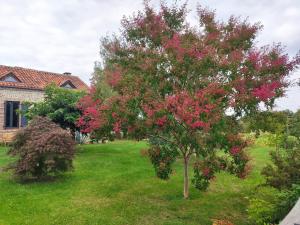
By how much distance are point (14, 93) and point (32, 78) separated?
2.87 metres

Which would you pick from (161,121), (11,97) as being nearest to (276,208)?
(161,121)

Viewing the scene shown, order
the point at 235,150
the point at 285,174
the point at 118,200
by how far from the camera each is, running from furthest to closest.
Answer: the point at 118,200, the point at 285,174, the point at 235,150

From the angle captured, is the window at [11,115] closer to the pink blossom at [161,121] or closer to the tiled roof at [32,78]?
the tiled roof at [32,78]

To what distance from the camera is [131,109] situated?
9.58m

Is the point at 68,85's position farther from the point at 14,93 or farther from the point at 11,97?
the point at 11,97

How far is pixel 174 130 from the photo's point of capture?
31.1 feet

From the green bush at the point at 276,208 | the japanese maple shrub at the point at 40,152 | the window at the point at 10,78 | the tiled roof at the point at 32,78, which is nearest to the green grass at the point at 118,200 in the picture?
the japanese maple shrub at the point at 40,152

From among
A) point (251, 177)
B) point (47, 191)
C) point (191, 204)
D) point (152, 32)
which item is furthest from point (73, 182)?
point (251, 177)

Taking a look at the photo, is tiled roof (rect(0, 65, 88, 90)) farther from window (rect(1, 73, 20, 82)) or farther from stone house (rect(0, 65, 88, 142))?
window (rect(1, 73, 20, 82))

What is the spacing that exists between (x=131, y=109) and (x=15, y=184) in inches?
223

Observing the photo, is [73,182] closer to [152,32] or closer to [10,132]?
[152,32]

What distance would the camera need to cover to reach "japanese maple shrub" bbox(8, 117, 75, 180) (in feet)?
40.5

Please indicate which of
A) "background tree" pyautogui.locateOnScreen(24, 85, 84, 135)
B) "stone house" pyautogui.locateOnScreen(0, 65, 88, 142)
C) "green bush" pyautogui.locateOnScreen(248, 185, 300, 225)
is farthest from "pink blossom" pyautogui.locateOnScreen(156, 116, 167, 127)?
"stone house" pyautogui.locateOnScreen(0, 65, 88, 142)

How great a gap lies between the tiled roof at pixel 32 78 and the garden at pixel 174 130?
15.1 m
